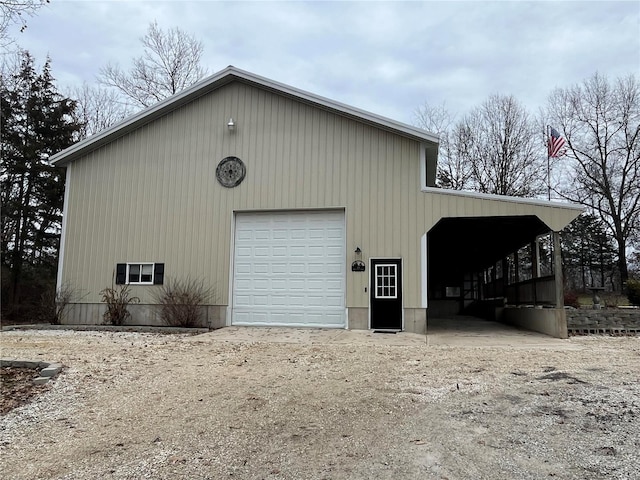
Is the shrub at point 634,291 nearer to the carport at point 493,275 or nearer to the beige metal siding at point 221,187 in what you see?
the carport at point 493,275

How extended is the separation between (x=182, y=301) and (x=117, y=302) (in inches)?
74.2

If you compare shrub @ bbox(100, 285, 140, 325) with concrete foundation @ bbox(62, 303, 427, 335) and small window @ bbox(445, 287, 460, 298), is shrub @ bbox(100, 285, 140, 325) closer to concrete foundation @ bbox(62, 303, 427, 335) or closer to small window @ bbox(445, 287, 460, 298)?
concrete foundation @ bbox(62, 303, 427, 335)

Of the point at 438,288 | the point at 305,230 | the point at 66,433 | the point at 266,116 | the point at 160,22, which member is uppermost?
the point at 160,22

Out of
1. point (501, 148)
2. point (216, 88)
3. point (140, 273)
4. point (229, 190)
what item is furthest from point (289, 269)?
point (501, 148)

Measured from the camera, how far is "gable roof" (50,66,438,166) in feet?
37.1

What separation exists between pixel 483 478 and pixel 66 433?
11.4 feet

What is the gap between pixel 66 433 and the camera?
4148 mm

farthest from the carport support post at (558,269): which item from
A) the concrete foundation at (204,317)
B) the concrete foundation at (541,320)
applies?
the concrete foundation at (204,317)

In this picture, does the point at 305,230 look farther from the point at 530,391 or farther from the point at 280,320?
the point at 530,391

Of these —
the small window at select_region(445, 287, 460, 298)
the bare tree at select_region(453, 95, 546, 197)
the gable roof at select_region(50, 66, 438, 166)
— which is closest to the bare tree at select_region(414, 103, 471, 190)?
the bare tree at select_region(453, 95, 546, 197)

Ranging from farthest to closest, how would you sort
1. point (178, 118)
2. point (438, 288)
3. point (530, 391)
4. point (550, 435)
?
point (438, 288), point (178, 118), point (530, 391), point (550, 435)

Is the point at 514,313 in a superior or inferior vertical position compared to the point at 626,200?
inferior

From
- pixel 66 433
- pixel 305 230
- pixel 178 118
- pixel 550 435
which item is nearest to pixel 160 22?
pixel 178 118

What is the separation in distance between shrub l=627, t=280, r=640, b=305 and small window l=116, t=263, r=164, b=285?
1379cm
